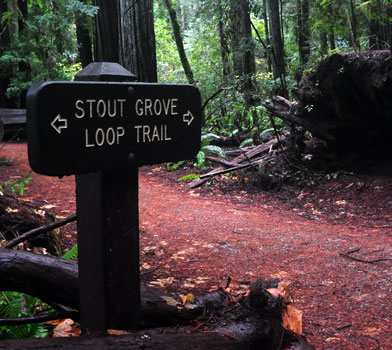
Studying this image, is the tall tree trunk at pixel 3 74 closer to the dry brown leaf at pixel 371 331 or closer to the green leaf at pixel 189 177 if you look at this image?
the green leaf at pixel 189 177

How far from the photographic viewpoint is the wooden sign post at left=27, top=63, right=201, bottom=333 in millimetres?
2094

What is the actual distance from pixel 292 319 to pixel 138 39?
32.3 feet

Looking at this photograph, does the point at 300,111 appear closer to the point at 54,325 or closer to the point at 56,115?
the point at 54,325

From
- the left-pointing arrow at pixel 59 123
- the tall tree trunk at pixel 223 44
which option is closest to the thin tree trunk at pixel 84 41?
the tall tree trunk at pixel 223 44

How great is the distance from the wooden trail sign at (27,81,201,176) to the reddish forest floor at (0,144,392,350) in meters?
1.88

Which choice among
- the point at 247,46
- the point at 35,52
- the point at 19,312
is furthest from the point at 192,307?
the point at 247,46

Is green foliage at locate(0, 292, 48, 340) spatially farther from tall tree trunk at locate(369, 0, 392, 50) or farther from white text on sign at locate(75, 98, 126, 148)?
tall tree trunk at locate(369, 0, 392, 50)

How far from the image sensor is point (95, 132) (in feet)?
7.29

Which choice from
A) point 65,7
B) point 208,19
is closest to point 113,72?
point 65,7

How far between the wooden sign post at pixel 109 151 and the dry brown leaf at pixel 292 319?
1037mm

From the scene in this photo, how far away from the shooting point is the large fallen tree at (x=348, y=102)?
7.65 metres

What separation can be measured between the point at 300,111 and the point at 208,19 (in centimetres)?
1289

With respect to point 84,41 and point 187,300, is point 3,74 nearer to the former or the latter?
point 84,41

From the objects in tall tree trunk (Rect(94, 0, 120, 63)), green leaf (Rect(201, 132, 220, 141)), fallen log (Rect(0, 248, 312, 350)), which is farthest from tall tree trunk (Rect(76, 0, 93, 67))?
fallen log (Rect(0, 248, 312, 350))
